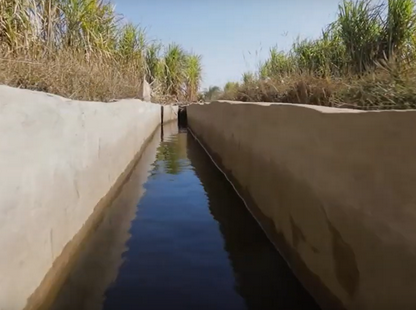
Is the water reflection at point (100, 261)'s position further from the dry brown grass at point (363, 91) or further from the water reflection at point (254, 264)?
the dry brown grass at point (363, 91)

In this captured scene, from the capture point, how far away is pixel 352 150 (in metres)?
1.71

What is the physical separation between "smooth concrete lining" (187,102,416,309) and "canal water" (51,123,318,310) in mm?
187

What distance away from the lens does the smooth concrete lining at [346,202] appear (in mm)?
1376

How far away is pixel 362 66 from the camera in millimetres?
5188

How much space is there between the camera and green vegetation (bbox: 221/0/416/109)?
122 inches

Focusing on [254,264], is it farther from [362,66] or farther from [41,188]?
[362,66]

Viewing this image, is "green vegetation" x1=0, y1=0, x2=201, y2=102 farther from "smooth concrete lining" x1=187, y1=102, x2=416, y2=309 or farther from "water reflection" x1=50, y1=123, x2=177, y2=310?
"smooth concrete lining" x1=187, y1=102, x2=416, y2=309

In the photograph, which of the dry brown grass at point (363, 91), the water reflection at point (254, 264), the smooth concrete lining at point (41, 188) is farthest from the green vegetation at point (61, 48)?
the dry brown grass at point (363, 91)

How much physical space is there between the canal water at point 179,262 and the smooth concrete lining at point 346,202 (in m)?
0.19

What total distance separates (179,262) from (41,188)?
105 cm

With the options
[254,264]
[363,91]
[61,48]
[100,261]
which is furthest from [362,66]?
[61,48]

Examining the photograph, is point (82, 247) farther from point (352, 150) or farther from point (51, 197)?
point (352, 150)

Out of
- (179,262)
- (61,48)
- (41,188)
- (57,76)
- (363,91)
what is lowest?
(179,262)

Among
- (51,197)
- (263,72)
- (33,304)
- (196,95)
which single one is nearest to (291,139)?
(51,197)
